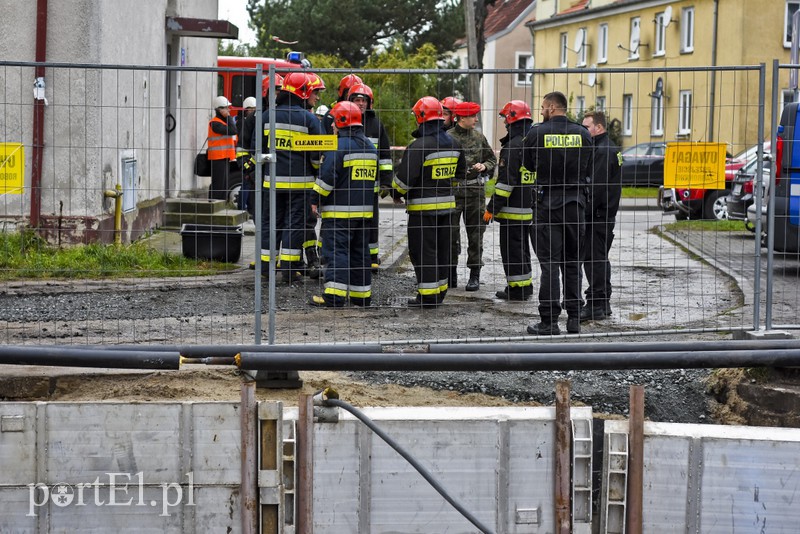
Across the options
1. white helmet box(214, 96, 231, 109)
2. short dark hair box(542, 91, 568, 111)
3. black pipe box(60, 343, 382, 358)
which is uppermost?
white helmet box(214, 96, 231, 109)

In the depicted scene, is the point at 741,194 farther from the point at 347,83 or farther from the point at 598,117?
the point at 347,83

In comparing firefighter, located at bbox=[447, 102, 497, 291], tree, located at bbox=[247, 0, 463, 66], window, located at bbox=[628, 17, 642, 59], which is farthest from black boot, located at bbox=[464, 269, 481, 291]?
tree, located at bbox=[247, 0, 463, 66]

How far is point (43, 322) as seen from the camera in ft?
29.7

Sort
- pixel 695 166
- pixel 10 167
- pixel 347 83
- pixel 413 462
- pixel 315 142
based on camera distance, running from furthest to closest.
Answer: pixel 347 83 < pixel 695 166 < pixel 315 142 < pixel 10 167 < pixel 413 462

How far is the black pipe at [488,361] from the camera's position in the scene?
5.46 m

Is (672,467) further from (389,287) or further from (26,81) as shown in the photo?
(26,81)

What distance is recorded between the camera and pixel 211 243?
10.4 m

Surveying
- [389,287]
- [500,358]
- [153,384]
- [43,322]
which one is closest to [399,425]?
[500,358]

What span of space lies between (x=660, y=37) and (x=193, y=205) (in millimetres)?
33265

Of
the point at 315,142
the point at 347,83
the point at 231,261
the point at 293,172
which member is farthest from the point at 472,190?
the point at 315,142

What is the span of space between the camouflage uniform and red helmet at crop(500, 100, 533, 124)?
3.24ft

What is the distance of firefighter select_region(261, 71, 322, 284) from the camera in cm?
1001

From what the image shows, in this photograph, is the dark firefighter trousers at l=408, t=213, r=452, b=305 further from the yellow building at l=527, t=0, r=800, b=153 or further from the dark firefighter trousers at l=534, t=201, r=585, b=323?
the yellow building at l=527, t=0, r=800, b=153

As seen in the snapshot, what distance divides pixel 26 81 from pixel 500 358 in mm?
8092
